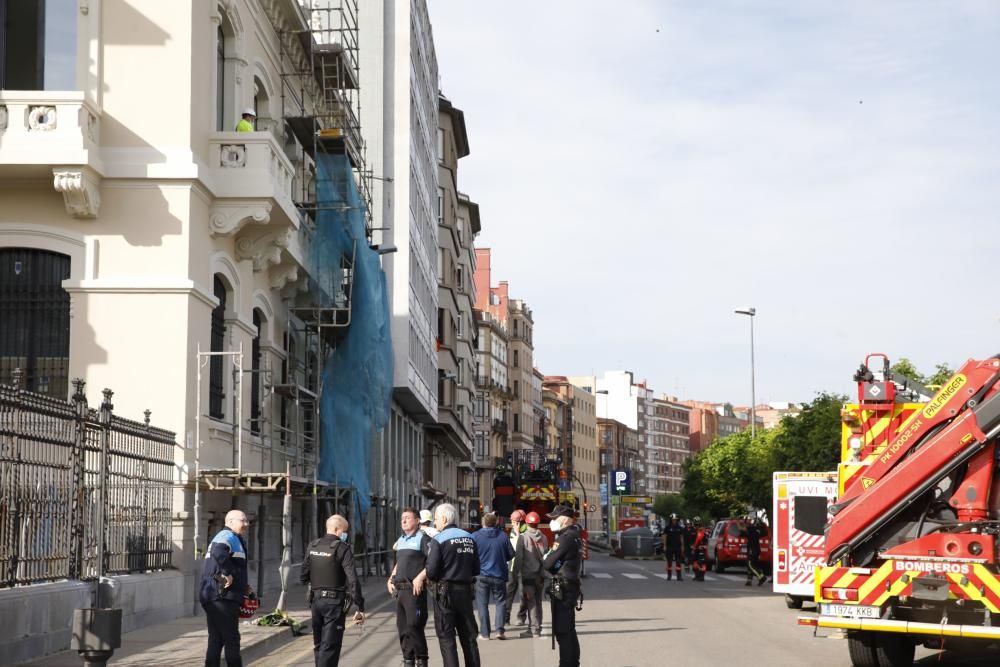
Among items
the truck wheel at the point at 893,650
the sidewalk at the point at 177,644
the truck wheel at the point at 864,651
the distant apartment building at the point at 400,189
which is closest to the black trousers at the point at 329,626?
the sidewalk at the point at 177,644

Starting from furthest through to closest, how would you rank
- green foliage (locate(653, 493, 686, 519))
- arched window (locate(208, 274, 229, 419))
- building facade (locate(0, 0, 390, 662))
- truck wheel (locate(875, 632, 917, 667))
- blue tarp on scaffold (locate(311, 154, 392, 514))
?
green foliage (locate(653, 493, 686, 519)) → blue tarp on scaffold (locate(311, 154, 392, 514)) → arched window (locate(208, 274, 229, 419)) → building facade (locate(0, 0, 390, 662)) → truck wheel (locate(875, 632, 917, 667))

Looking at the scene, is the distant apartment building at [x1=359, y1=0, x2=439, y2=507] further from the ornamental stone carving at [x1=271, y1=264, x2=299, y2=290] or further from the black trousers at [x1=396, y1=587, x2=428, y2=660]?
the black trousers at [x1=396, y1=587, x2=428, y2=660]

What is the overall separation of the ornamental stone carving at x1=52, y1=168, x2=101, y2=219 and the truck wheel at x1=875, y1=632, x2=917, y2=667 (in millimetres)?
12850

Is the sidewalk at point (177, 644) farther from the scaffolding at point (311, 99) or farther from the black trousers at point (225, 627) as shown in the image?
the scaffolding at point (311, 99)

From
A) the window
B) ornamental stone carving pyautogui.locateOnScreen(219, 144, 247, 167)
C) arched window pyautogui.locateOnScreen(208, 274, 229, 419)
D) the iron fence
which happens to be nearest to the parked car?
arched window pyautogui.locateOnScreen(208, 274, 229, 419)

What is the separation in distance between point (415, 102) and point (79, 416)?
31684mm

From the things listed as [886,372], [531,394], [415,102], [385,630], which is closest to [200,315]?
[385,630]

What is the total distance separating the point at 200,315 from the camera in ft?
71.4

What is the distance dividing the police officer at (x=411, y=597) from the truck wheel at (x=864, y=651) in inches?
166

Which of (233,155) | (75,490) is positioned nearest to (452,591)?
(75,490)

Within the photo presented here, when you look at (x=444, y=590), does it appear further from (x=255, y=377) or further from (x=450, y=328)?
(x=450, y=328)

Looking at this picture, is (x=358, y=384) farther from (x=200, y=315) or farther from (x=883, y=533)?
(x=883, y=533)

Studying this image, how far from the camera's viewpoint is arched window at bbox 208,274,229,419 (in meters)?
23.2

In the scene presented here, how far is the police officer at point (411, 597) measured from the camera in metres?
13.2
